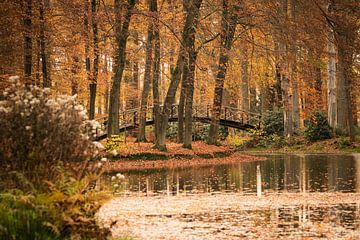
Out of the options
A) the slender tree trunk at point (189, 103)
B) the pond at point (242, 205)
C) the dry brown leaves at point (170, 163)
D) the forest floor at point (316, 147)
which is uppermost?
the slender tree trunk at point (189, 103)

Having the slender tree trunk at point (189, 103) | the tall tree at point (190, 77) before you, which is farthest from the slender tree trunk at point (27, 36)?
the slender tree trunk at point (189, 103)

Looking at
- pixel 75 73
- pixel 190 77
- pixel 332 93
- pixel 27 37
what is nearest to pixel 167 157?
pixel 190 77

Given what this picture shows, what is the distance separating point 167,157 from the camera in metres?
27.5

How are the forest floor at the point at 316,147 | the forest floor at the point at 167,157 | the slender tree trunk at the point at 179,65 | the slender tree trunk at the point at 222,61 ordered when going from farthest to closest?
1. the forest floor at the point at 316,147
2. the slender tree trunk at the point at 222,61
3. the slender tree trunk at the point at 179,65
4. the forest floor at the point at 167,157

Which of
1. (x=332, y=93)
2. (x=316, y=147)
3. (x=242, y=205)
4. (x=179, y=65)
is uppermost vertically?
(x=179, y=65)

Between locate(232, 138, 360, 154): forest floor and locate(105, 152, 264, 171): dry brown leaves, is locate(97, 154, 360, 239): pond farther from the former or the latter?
locate(232, 138, 360, 154): forest floor

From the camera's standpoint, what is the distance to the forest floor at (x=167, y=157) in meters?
25.7

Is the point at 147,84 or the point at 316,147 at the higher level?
the point at 147,84

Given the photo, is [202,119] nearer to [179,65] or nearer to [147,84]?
[147,84]

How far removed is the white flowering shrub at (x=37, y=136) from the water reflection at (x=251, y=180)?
25.9 feet

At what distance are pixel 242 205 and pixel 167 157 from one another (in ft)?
49.2

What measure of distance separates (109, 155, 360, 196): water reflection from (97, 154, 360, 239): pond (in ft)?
0.08

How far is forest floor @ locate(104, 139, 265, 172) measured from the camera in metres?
25.7

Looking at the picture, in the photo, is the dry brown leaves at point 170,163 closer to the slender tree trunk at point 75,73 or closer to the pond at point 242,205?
the pond at point 242,205
